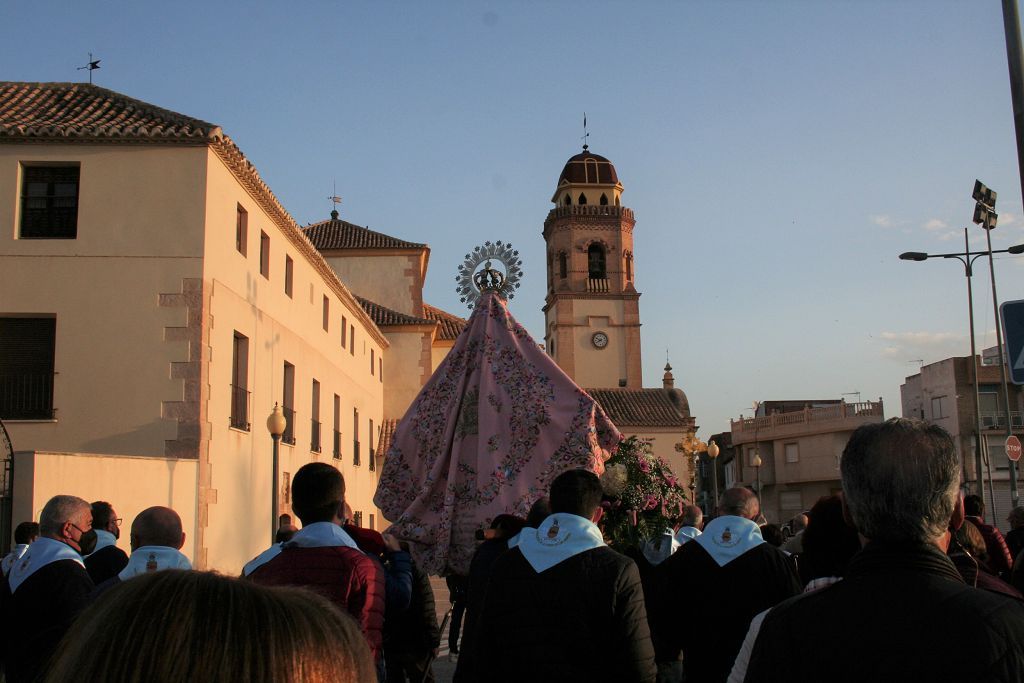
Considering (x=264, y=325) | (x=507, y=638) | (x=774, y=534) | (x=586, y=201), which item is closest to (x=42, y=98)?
(x=264, y=325)

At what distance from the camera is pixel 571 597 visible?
4.34 metres

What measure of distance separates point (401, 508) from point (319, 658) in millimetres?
5625

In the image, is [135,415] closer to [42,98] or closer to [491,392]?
[42,98]

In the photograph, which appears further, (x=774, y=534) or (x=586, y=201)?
(x=586, y=201)

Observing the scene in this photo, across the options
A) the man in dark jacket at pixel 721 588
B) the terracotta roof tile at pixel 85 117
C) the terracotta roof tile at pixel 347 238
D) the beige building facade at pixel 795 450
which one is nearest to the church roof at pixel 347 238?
the terracotta roof tile at pixel 347 238

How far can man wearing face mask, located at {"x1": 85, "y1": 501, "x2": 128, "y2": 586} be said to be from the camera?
7.38 m

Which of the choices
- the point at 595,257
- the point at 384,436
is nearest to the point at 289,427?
the point at 384,436

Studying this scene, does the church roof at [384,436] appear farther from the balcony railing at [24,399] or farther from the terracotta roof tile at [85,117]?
the balcony railing at [24,399]

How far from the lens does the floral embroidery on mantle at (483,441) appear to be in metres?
6.36

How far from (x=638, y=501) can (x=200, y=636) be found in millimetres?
6137

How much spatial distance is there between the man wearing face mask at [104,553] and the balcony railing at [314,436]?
19.2m

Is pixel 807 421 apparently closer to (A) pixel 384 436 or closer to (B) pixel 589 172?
(B) pixel 589 172

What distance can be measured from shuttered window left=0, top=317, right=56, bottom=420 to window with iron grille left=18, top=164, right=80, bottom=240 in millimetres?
1595

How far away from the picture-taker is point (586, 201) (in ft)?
233
